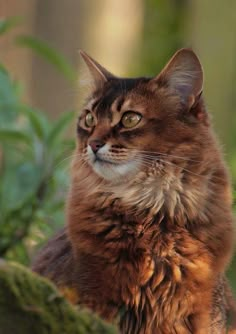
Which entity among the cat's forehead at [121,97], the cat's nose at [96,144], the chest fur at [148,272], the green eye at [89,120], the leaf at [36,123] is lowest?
the chest fur at [148,272]

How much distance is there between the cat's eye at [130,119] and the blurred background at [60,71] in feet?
2.28

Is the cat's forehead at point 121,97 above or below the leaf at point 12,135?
above

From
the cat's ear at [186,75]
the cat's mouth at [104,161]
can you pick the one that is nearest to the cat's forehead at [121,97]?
the cat's ear at [186,75]

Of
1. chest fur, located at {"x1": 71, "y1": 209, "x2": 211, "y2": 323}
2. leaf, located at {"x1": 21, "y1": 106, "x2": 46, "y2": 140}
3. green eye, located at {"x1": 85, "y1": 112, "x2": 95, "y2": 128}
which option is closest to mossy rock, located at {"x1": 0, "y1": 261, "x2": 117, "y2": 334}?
chest fur, located at {"x1": 71, "y1": 209, "x2": 211, "y2": 323}

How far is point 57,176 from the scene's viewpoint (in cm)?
651

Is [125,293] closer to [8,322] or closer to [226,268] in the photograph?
[226,268]

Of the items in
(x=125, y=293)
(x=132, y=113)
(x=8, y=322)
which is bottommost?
(x=125, y=293)

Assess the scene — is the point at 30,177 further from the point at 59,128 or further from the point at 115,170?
the point at 115,170

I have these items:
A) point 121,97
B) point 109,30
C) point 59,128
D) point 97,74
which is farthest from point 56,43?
point 121,97

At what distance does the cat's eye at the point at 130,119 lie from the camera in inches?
182

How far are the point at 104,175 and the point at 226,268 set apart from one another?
0.72m

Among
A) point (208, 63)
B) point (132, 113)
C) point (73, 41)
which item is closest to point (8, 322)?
point (132, 113)

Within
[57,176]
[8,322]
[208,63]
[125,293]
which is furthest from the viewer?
[208,63]

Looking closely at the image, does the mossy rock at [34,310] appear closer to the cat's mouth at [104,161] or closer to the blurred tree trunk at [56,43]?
the cat's mouth at [104,161]
